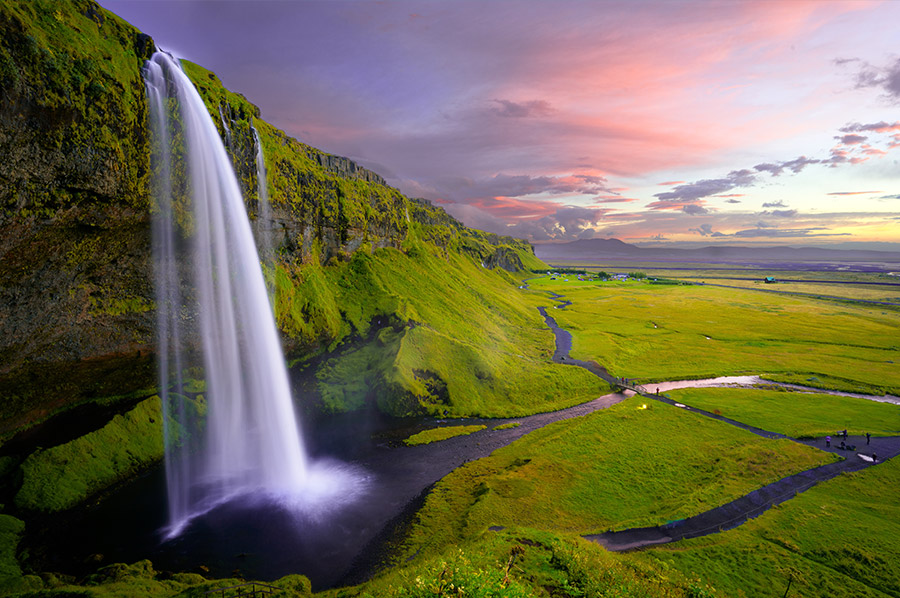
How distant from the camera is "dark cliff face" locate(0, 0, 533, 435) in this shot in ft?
80.6

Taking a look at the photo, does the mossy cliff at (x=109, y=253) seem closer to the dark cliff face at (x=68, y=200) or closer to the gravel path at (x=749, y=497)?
the dark cliff face at (x=68, y=200)

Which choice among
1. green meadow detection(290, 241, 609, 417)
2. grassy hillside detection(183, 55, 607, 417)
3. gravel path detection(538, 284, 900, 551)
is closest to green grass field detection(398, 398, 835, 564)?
gravel path detection(538, 284, 900, 551)

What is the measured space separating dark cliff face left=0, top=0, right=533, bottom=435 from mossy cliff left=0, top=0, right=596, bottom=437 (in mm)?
91

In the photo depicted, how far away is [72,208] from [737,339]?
440 ft

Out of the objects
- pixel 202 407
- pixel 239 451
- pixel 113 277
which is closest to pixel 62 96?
pixel 113 277

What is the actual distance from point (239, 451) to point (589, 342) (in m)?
80.6

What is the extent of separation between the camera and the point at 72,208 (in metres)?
28.0

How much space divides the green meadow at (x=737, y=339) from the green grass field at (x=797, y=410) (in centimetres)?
1029

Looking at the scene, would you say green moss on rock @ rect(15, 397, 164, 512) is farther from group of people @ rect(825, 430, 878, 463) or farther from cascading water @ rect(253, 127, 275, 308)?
group of people @ rect(825, 430, 878, 463)

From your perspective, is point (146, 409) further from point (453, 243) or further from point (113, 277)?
point (453, 243)

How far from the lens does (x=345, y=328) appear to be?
6391 centimetres

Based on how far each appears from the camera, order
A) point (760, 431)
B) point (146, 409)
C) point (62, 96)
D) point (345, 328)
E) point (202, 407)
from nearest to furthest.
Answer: point (62, 96)
point (146, 409)
point (202, 407)
point (760, 431)
point (345, 328)

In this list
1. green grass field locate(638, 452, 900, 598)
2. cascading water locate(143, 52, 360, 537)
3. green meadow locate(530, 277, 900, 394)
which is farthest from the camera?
green meadow locate(530, 277, 900, 394)

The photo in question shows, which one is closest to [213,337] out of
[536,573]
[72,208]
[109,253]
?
[109,253]
